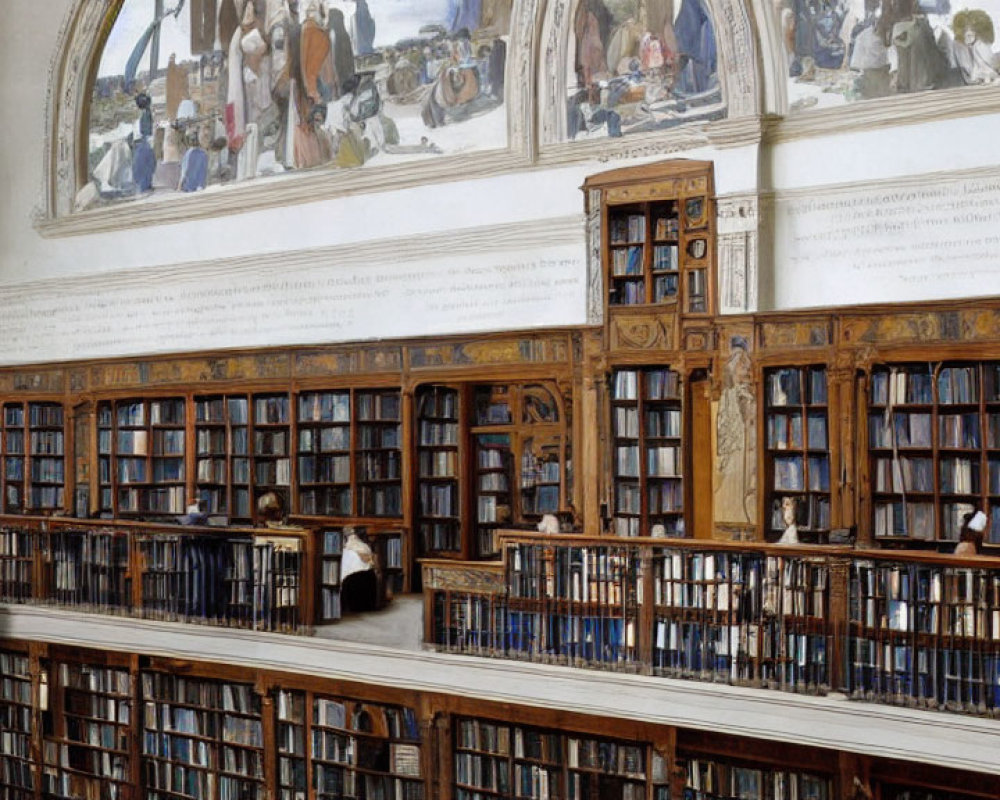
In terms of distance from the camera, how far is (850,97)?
9516 millimetres

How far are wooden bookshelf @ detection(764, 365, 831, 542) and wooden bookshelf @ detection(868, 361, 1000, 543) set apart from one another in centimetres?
36

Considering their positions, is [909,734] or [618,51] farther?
[618,51]

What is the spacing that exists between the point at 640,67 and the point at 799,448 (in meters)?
3.06

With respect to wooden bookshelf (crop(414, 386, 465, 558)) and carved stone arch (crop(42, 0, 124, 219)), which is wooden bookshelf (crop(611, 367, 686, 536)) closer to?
wooden bookshelf (crop(414, 386, 465, 558))

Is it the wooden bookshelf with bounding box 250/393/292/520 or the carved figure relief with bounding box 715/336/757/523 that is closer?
the carved figure relief with bounding box 715/336/757/523

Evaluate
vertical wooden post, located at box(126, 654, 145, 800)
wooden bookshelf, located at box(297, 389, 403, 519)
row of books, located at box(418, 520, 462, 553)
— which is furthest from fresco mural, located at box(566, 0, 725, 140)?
vertical wooden post, located at box(126, 654, 145, 800)

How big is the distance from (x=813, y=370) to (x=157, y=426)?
6.07 m

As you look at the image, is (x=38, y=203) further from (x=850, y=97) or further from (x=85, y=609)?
(x=850, y=97)

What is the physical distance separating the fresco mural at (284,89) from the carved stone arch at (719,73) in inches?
15.9

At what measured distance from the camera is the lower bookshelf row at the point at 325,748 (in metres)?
8.86

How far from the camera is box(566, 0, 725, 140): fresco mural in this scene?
397 inches

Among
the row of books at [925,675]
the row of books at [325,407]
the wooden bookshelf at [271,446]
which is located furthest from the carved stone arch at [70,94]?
the row of books at [925,675]

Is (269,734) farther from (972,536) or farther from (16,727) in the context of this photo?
(972,536)

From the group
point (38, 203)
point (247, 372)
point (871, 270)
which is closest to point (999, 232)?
point (871, 270)
